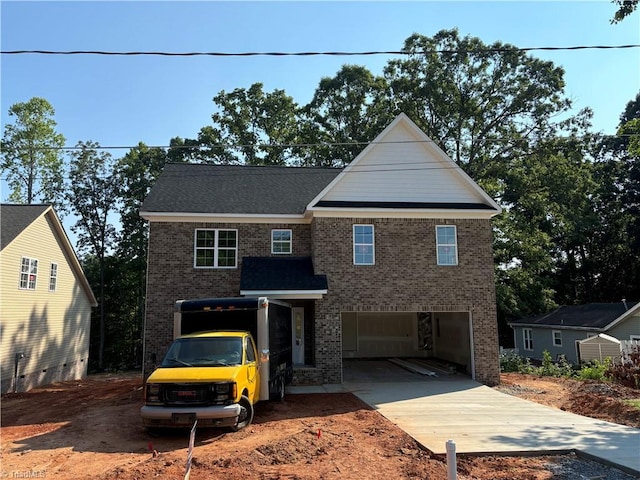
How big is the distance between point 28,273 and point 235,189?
9.22 metres

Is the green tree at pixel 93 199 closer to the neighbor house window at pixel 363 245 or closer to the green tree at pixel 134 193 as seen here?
the green tree at pixel 134 193

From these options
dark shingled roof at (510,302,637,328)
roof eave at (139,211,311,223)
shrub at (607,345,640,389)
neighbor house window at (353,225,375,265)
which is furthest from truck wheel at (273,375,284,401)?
dark shingled roof at (510,302,637,328)

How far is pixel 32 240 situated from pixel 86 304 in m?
7.36

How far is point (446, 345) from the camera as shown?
2212 centimetres

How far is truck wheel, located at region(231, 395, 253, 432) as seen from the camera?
1003cm

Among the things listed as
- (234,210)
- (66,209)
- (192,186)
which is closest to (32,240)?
(192,186)

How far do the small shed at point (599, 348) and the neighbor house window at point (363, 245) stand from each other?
48.3 feet

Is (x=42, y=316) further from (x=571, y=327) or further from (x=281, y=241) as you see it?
(x=571, y=327)

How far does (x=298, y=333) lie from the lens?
61.2 feet

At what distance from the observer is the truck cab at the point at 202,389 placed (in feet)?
30.5

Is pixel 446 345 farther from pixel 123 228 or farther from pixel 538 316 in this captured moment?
pixel 123 228

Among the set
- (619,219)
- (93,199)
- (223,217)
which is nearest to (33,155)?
(93,199)

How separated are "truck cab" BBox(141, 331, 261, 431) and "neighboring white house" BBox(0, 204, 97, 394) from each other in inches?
457

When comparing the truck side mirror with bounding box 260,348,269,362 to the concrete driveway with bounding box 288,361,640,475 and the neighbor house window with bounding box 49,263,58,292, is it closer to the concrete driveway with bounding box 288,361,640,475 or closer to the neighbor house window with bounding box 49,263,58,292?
the concrete driveway with bounding box 288,361,640,475
